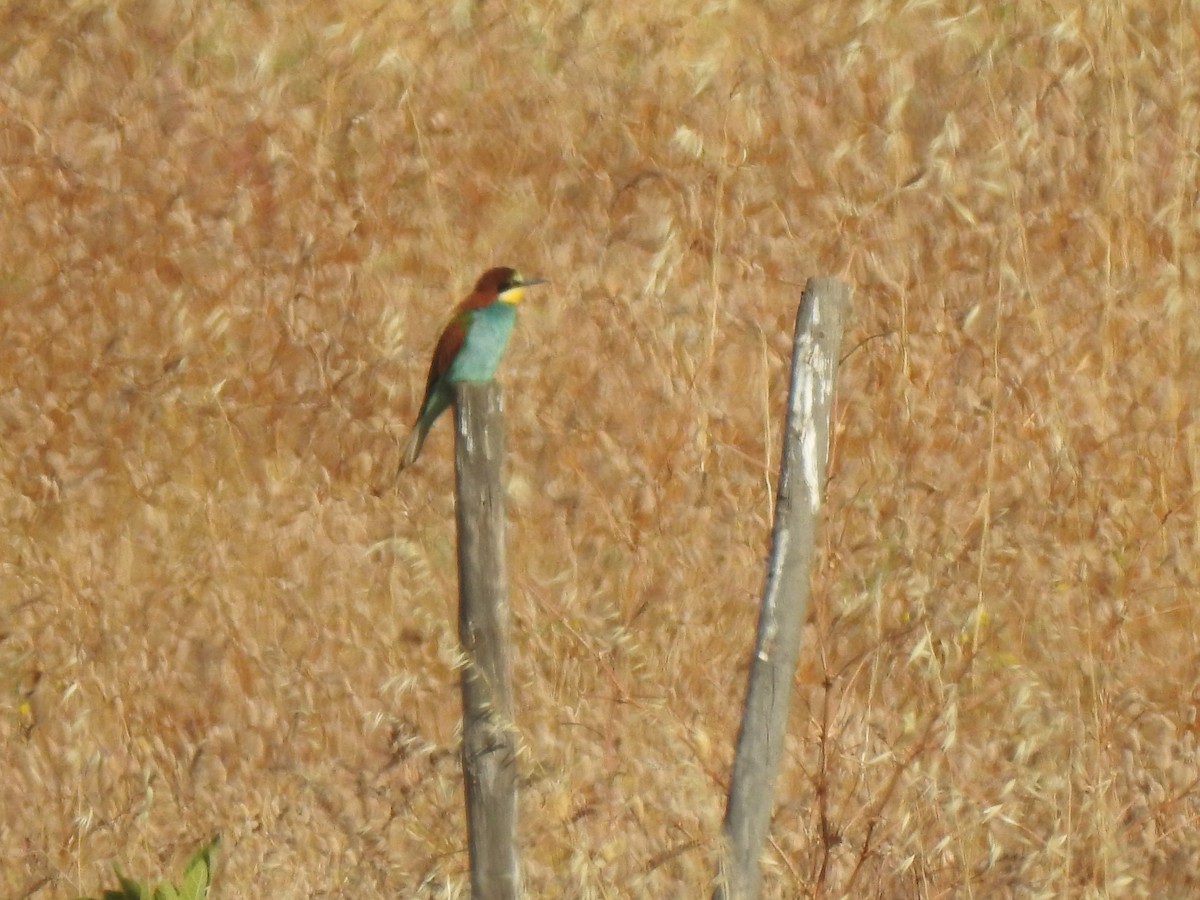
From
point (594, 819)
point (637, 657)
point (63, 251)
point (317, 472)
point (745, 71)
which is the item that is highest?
point (745, 71)

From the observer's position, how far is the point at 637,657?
502 cm

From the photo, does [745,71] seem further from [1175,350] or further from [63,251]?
[63,251]

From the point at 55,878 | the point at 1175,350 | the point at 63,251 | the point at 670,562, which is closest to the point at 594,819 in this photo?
the point at 670,562

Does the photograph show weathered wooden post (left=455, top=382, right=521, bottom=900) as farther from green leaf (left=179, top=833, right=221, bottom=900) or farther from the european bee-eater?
the european bee-eater

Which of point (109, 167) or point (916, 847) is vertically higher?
point (109, 167)

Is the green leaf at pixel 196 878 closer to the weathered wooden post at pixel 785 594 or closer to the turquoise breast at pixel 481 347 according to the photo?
the weathered wooden post at pixel 785 594

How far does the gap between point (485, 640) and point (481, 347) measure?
2029 mm

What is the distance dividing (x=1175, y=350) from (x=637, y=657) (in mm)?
2149

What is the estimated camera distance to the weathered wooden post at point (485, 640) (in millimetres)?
2998

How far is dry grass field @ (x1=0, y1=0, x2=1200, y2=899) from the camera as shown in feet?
15.4

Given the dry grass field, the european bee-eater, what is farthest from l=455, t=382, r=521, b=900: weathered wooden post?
the european bee-eater

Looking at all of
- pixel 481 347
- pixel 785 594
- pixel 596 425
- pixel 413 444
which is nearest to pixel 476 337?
pixel 481 347

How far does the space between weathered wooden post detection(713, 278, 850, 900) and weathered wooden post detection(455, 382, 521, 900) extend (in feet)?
1.41

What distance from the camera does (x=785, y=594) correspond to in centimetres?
295
